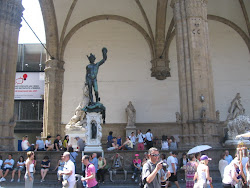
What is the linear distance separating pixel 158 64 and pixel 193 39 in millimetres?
8777

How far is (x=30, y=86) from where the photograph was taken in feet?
78.2

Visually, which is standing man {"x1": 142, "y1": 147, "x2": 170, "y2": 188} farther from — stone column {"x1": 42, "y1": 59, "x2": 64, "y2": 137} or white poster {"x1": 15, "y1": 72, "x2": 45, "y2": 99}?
white poster {"x1": 15, "y1": 72, "x2": 45, "y2": 99}

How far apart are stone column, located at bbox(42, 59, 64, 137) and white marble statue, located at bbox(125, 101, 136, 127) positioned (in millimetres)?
4862

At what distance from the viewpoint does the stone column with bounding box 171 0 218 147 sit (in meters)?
11.1

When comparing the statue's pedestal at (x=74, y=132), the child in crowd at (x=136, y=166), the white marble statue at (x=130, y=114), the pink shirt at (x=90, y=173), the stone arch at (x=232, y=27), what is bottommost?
the child in crowd at (x=136, y=166)

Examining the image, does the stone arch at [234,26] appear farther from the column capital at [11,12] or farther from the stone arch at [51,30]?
the column capital at [11,12]

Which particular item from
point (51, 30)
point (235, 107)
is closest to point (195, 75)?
point (235, 107)

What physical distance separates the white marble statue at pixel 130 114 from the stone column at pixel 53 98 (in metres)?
4.86

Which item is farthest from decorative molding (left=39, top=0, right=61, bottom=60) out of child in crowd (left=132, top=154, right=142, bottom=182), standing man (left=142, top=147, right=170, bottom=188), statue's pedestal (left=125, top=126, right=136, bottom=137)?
standing man (left=142, top=147, right=170, bottom=188)

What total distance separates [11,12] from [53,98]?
27.5ft

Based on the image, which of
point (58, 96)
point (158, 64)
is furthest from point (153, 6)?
point (58, 96)

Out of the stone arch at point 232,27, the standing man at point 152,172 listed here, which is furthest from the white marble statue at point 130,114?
the standing man at point 152,172

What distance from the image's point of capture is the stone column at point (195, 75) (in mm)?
11141

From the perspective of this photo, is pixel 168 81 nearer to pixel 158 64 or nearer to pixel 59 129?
pixel 158 64
